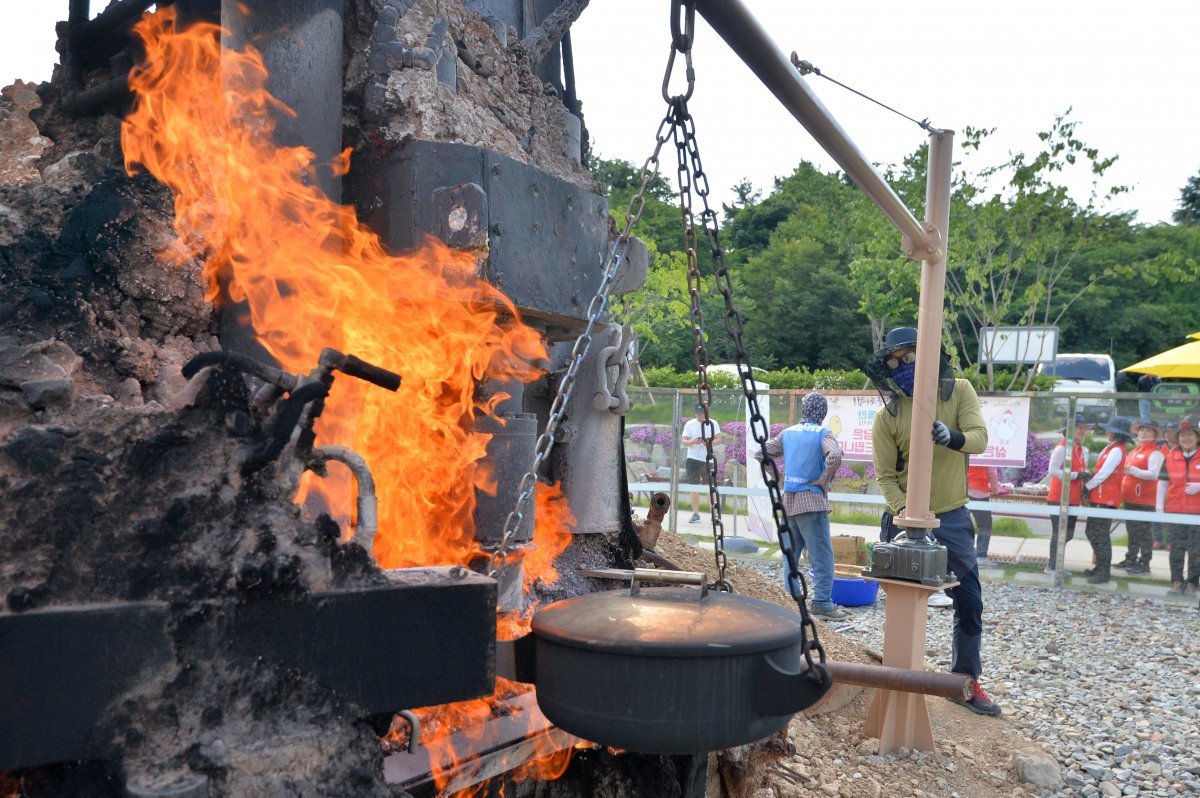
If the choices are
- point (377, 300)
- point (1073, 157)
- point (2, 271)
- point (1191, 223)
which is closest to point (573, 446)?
point (377, 300)

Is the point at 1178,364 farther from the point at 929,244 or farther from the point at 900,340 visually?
the point at 929,244

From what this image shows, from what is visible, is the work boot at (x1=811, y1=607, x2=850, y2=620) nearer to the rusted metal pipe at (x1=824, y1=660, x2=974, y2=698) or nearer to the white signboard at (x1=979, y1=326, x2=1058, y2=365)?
the rusted metal pipe at (x1=824, y1=660, x2=974, y2=698)

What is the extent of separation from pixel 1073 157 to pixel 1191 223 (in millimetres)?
35320

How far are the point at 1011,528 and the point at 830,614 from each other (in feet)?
14.7

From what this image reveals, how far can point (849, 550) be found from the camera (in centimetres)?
1071

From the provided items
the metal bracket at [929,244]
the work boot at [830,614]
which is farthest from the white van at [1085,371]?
the metal bracket at [929,244]

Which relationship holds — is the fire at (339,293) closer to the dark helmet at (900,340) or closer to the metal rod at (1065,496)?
the dark helmet at (900,340)

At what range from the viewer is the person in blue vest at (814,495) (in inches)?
345

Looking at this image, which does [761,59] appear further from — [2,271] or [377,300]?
[2,271]

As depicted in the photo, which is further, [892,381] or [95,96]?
[892,381]

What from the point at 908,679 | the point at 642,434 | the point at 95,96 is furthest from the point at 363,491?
the point at 642,434

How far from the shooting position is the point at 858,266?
73.6 ft

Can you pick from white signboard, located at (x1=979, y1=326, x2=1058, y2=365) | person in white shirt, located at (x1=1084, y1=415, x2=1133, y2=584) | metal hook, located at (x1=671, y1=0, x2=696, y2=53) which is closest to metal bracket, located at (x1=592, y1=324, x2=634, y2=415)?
metal hook, located at (x1=671, y1=0, x2=696, y2=53)

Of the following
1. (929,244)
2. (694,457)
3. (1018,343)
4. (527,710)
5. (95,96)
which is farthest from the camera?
(1018,343)
